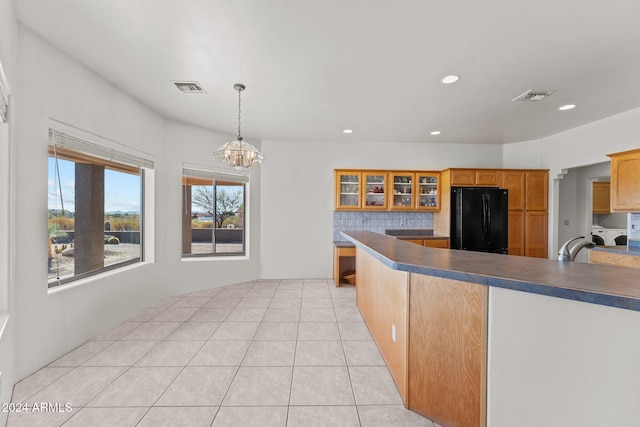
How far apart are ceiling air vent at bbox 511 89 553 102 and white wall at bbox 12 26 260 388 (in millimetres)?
4531

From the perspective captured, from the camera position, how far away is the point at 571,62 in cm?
220

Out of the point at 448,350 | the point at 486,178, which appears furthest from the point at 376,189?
the point at 448,350

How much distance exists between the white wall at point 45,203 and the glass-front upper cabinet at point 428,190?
13.5ft

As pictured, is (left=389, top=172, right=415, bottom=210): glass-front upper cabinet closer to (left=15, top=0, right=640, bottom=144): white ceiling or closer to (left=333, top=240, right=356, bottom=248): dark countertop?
(left=333, top=240, right=356, bottom=248): dark countertop

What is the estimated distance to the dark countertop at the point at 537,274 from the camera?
39.8 inches

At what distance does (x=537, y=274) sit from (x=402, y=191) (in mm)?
3516

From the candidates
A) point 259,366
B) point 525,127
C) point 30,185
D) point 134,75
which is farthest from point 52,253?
point 525,127

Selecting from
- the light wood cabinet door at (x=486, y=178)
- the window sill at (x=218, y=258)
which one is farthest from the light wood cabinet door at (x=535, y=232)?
the window sill at (x=218, y=258)

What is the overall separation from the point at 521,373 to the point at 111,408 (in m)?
2.43

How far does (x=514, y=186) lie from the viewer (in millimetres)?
4430

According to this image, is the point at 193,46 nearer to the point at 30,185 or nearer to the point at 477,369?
the point at 30,185

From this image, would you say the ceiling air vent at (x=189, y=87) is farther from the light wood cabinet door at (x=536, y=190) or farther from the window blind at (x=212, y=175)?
the light wood cabinet door at (x=536, y=190)

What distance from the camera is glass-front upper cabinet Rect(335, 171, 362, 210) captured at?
4.60 m

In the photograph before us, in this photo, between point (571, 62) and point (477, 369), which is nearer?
point (477, 369)
